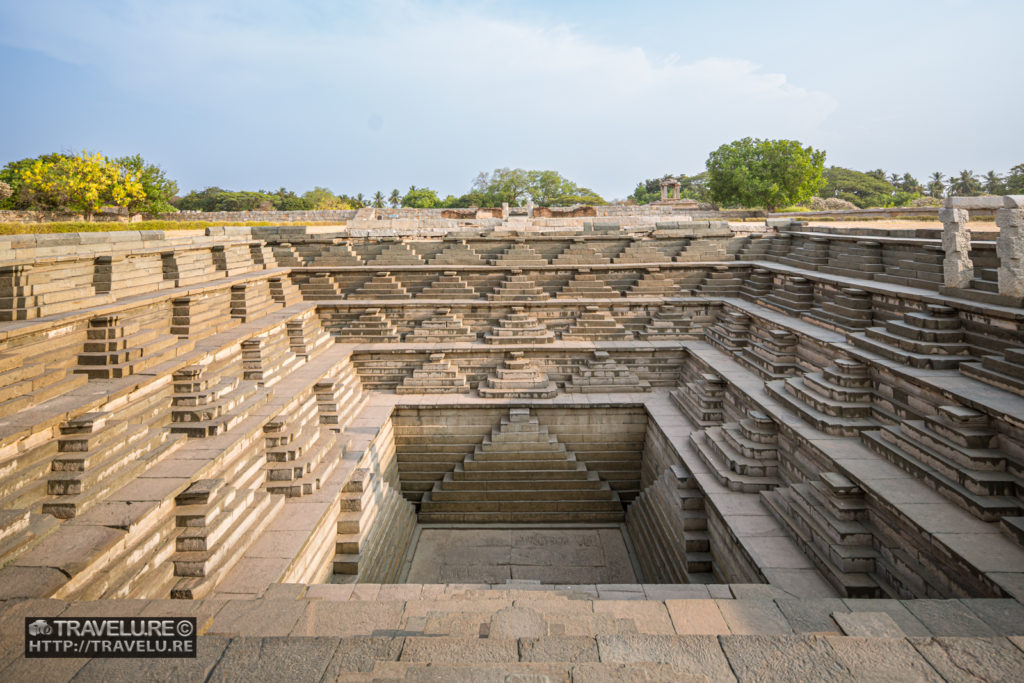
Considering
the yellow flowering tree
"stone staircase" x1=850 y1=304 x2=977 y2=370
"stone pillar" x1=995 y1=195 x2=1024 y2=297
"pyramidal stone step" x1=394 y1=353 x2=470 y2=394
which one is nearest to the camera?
"stone pillar" x1=995 y1=195 x2=1024 y2=297

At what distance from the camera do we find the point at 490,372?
449 inches

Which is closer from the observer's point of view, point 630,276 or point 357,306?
point 357,306

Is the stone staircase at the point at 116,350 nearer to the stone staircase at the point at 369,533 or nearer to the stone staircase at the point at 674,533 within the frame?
the stone staircase at the point at 369,533

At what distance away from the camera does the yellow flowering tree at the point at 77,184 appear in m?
18.3

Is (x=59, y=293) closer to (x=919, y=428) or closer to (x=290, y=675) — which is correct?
(x=290, y=675)

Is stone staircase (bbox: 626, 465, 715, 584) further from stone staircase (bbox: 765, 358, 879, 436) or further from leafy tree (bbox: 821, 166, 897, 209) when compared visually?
leafy tree (bbox: 821, 166, 897, 209)

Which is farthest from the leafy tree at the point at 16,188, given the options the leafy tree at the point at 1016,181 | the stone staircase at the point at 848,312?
the leafy tree at the point at 1016,181

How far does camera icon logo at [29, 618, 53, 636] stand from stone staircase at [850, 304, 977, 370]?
881 cm

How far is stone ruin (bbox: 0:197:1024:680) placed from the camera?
3984mm

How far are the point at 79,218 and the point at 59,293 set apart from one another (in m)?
15.4

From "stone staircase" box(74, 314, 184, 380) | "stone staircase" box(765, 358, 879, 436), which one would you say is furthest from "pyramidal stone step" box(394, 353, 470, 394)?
"stone staircase" box(765, 358, 879, 436)

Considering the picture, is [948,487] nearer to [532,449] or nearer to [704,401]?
[704,401]

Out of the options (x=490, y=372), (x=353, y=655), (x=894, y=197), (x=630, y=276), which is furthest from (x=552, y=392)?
(x=894, y=197)

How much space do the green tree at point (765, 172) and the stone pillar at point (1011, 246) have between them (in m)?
22.0
